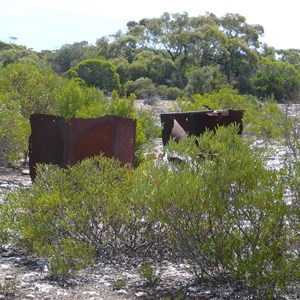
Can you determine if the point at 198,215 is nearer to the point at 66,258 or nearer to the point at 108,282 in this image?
the point at 108,282

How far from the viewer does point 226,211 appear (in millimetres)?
5871

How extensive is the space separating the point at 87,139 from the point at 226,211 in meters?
3.58

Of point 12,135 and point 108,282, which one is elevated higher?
point 12,135

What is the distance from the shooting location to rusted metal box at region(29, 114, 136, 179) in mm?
9117

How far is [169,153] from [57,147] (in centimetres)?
344

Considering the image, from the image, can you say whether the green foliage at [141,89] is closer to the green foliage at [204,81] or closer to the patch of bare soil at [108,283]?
the green foliage at [204,81]

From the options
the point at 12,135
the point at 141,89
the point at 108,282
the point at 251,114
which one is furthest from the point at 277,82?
the point at 108,282

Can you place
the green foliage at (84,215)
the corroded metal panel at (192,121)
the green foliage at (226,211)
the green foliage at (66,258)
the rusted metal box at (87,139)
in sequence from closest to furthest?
the green foliage at (226,211)
the green foliage at (66,258)
the green foliage at (84,215)
the rusted metal box at (87,139)
the corroded metal panel at (192,121)

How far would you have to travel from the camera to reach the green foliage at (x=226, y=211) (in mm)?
5629

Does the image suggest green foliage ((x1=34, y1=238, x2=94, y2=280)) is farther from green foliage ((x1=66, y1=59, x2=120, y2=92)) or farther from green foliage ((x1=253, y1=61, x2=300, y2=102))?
green foliage ((x1=253, y1=61, x2=300, y2=102))

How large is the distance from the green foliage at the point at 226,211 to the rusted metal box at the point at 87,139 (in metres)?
3.00

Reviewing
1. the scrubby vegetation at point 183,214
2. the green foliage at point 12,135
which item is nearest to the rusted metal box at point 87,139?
the scrubby vegetation at point 183,214

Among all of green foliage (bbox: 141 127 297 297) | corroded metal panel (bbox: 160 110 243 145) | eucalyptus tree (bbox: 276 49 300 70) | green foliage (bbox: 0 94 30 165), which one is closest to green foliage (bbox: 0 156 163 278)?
green foliage (bbox: 141 127 297 297)

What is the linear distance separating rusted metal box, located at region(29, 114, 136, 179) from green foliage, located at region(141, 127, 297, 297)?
2996 millimetres
